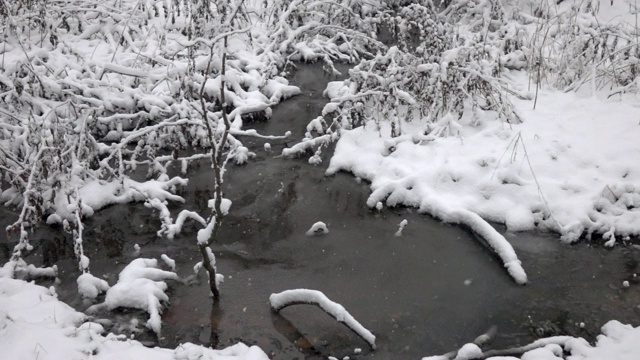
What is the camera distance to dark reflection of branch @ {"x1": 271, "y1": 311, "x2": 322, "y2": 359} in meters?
4.15

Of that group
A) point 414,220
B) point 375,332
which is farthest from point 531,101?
point 375,332

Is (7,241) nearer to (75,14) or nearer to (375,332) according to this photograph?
(375,332)

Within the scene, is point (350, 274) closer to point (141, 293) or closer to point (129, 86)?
point (141, 293)

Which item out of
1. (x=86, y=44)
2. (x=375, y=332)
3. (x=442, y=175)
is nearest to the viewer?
(x=375, y=332)

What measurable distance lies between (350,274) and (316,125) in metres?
2.53

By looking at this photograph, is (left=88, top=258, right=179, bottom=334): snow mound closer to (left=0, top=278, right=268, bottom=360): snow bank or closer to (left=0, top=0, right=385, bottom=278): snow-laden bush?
(left=0, top=278, right=268, bottom=360): snow bank

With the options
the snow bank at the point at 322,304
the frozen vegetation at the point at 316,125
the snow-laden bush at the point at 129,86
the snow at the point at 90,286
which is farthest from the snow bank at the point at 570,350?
the snow at the point at 90,286

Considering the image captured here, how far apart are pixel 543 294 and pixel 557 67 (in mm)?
4122

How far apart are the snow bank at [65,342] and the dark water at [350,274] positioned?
0.79 ft

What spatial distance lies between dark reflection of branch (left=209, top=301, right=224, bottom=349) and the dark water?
12mm

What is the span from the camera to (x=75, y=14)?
8664mm

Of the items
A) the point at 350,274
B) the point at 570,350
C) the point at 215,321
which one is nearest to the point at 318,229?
the point at 350,274

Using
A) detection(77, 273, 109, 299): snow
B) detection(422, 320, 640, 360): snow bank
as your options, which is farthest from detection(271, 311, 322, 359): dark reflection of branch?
detection(77, 273, 109, 299): snow

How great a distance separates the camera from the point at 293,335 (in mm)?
4312
